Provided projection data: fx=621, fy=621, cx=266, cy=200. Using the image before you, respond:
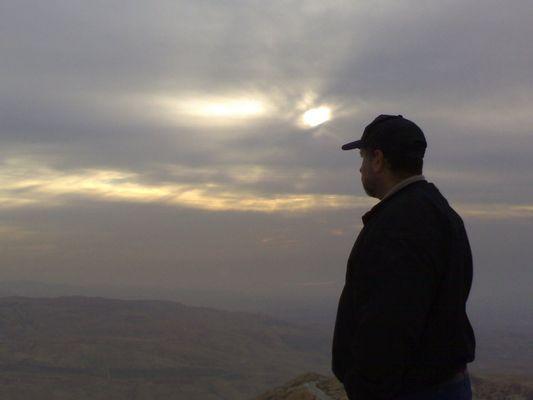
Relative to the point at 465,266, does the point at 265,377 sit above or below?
below

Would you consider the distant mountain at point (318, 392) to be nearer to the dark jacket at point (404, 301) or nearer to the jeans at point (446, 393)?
the jeans at point (446, 393)

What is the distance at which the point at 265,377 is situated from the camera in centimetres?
14112

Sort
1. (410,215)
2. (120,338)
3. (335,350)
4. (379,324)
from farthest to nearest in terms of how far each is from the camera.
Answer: (120,338) → (335,350) → (410,215) → (379,324)

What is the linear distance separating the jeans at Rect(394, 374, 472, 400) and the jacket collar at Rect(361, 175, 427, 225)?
1.13m

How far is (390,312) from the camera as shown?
3.61 metres

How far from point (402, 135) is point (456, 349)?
4.69 ft

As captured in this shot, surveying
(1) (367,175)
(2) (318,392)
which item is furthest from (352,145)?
(2) (318,392)

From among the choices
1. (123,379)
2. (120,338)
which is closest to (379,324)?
(123,379)

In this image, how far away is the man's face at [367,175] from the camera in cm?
431

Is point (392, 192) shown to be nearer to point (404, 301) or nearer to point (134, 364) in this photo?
point (404, 301)

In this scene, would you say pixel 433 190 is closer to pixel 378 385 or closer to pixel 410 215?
pixel 410 215

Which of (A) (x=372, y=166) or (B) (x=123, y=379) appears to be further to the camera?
(B) (x=123, y=379)

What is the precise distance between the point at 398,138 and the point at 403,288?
1.08 meters

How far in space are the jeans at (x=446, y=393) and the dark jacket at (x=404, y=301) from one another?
6 centimetres
